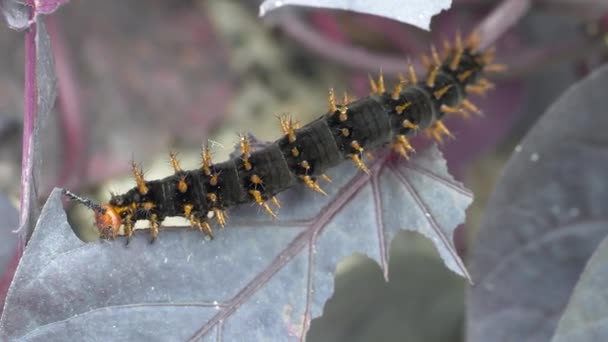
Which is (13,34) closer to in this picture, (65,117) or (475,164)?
(65,117)

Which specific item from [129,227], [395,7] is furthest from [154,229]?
[395,7]

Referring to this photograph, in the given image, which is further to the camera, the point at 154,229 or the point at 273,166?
the point at 273,166

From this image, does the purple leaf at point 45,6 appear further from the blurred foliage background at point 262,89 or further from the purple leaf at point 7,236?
the blurred foliage background at point 262,89

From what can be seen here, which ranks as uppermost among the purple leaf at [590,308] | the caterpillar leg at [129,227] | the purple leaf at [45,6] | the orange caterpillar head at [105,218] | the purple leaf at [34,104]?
the purple leaf at [45,6]

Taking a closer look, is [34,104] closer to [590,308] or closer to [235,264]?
[235,264]

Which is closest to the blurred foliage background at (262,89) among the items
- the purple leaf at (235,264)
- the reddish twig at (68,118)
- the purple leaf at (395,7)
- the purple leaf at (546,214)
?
the reddish twig at (68,118)

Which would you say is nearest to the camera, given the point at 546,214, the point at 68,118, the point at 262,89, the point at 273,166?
the point at 273,166
